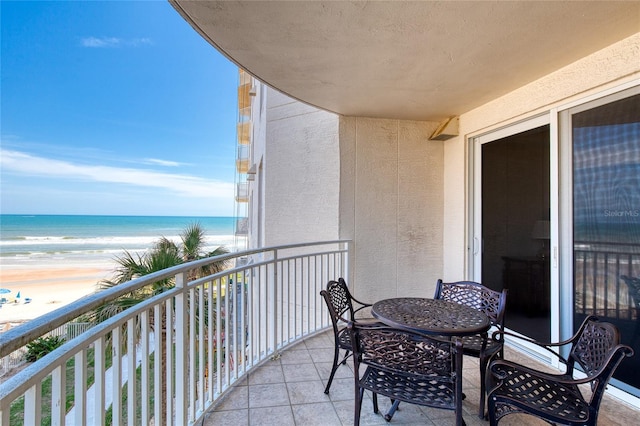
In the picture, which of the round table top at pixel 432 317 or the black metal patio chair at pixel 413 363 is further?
the round table top at pixel 432 317

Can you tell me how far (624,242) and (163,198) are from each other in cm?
3363

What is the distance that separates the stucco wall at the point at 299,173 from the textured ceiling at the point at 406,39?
1.15 m

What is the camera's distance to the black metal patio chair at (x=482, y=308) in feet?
6.68

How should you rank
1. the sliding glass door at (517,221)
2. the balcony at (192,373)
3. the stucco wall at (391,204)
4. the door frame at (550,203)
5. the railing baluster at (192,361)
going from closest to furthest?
the balcony at (192,373) < the railing baluster at (192,361) < the door frame at (550,203) < the sliding glass door at (517,221) < the stucco wall at (391,204)

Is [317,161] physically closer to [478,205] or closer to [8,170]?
[478,205]

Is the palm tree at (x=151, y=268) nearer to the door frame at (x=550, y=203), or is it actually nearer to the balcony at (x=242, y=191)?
the door frame at (x=550, y=203)

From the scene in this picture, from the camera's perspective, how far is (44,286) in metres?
15.0

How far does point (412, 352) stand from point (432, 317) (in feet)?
Answer: 1.60

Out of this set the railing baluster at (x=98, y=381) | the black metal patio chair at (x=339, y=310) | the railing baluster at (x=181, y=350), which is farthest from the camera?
the black metal patio chair at (x=339, y=310)

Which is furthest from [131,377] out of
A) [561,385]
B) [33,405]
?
[561,385]

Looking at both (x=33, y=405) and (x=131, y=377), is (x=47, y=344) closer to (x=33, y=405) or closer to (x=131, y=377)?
(x=131, y=377)

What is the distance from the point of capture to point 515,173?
3.22m

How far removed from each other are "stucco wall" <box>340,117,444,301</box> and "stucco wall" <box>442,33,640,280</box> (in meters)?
0.18

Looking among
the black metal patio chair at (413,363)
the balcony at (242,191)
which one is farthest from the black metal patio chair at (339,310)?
the balcony at (242,191)
